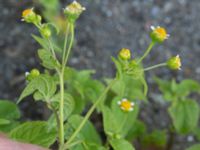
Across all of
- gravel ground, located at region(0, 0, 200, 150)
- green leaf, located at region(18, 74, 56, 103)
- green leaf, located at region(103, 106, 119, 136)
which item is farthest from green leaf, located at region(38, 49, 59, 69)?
gravel ground, located at region(0, 0, 200, 150)

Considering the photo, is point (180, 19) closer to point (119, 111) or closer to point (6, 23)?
point (6, 23)

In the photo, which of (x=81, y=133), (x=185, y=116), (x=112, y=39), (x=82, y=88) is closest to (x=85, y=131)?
(x=81, y=133)

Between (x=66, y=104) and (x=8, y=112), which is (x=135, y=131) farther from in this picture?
(x=66, y=104)

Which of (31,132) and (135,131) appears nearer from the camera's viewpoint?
(31,132)

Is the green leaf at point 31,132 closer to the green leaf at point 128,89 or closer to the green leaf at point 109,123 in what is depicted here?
the green leaf at point 109,123

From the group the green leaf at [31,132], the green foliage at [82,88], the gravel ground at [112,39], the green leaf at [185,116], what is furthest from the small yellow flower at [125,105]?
the gravel ground at [112,39]

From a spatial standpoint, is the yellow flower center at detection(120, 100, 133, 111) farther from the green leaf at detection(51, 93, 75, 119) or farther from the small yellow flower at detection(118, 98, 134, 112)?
the green leaf at detection(51, 93, 75, 119)
